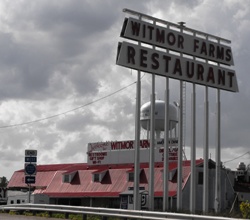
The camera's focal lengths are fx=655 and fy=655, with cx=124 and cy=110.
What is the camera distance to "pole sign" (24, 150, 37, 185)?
3241 centimetres

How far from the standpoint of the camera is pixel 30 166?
3253 cm

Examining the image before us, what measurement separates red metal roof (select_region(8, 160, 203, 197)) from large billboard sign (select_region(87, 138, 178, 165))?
1.99ft

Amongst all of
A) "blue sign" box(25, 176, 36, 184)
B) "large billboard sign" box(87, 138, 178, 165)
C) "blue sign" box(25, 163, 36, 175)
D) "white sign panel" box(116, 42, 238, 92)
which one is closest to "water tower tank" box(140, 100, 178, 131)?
"large billboard sign" box(87, 138, 178, 165)

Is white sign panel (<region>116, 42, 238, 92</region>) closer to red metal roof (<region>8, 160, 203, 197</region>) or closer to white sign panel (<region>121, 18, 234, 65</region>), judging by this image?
white sign panel (<region>121, 18, 234, 65</region>)

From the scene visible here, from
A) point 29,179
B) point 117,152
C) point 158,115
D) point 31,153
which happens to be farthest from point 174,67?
point 117,152

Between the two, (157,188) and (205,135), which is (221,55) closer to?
(205,135)

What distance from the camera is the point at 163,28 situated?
34.8 m

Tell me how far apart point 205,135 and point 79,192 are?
30.1 m

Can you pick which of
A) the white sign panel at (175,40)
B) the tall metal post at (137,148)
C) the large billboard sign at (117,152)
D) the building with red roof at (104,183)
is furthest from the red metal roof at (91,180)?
the tall metal post at (137,148)

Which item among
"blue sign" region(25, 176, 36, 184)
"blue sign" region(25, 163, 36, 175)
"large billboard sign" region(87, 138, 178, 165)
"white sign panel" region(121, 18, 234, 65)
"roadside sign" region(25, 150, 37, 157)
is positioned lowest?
"blue sign" region(25, 176, 36, 184)

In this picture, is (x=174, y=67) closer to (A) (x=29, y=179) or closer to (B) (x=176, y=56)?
(B) (x=176, y=56)

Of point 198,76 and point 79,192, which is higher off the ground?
point 198,76

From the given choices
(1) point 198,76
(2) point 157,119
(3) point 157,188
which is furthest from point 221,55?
(2) point 157,119

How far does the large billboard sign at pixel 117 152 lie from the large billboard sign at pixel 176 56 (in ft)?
81.5
